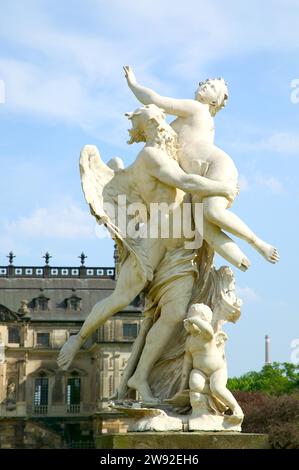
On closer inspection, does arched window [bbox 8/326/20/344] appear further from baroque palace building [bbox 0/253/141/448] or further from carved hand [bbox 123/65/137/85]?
carved hand [bbox 123/65/137/85]

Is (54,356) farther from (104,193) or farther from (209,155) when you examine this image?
(209,155)

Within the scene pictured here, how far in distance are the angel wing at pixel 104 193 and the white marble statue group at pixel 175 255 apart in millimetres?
11

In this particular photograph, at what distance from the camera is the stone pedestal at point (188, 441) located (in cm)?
869

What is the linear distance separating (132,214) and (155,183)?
0.47 meters

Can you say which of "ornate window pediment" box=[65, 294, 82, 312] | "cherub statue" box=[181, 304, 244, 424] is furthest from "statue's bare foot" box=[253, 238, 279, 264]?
"ornate window pediment" box=[65, 294, 82, 312]

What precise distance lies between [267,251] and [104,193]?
6.50ft

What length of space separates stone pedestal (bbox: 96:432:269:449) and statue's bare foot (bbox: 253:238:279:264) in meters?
1.84

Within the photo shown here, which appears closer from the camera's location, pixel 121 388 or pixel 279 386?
pixel 121 388

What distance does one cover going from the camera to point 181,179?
9.58m

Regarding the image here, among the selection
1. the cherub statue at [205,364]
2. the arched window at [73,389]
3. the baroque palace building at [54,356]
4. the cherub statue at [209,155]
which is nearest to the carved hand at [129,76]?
the cherub statue at [209,155]

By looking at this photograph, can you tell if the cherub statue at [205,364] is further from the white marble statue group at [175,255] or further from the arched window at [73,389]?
the arched window at [73,389]

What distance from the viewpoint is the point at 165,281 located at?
9.71 metres
